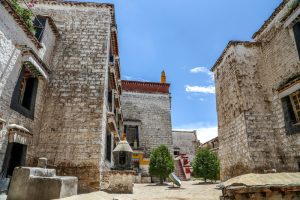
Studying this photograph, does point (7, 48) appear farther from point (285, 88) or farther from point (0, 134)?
point (285, 88)

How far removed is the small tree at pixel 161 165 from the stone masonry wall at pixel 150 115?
4.65 metres

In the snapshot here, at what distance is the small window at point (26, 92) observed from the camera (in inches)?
271

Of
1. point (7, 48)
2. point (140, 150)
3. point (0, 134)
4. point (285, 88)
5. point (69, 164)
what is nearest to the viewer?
point (0, 134)

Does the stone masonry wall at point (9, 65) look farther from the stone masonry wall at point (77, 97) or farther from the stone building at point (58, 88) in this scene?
the stone masonry wall at point (77, 97)

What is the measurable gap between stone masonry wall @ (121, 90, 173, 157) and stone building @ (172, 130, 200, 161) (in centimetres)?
1642

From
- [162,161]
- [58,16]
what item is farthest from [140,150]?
[58,16]

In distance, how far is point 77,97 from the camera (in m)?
8.61

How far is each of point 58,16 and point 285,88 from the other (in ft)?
36.2

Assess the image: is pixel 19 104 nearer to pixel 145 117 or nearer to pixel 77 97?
pixel 77 97

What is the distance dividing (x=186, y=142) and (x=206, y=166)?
947 inches

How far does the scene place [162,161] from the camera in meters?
15.0

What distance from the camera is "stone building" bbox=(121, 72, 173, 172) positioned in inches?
792

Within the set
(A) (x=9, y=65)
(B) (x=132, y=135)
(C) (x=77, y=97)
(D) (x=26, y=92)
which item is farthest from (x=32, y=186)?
(B) (x=132, y=135)

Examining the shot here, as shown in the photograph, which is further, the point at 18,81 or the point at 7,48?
the point at 18,81
